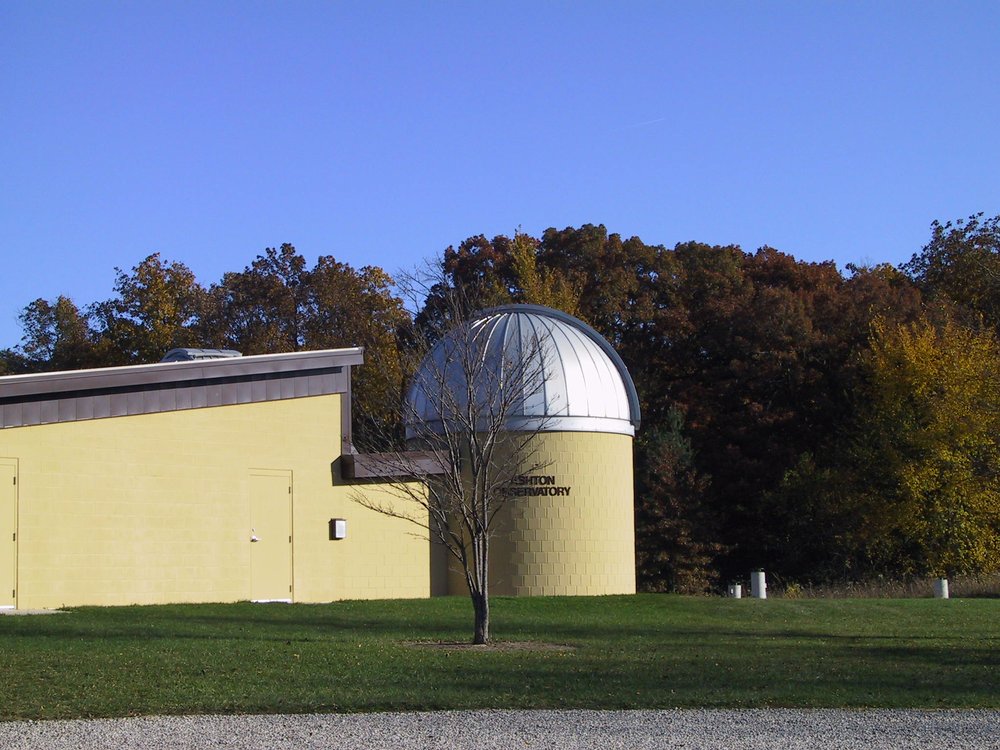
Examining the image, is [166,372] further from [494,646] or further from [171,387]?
[494,646]

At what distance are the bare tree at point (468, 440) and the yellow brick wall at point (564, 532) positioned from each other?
47cm

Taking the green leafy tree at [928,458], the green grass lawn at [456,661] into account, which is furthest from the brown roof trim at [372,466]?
the green leafy tree at [928,458]

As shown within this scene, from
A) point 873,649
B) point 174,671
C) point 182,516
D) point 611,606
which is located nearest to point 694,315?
point 611,606

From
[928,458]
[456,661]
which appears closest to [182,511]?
[456,661]

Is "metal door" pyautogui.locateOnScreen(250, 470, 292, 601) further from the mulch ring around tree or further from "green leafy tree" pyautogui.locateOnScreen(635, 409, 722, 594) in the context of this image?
"green leafy tree" pyautogui.locateOnScreen(635, 409, 722, 594)

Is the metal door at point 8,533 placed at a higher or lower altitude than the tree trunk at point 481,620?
higher

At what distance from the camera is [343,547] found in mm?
22656

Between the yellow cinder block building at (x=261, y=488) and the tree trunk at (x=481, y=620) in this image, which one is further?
the yellow cinder block building at (x=261, y=488)

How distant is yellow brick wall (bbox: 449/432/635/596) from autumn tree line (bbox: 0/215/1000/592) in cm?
671

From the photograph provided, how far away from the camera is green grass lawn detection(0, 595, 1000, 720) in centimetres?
1023

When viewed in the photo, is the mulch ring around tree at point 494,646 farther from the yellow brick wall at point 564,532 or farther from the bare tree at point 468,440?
the yellow brick wall at point 564,532

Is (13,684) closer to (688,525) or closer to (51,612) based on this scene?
(51,612)

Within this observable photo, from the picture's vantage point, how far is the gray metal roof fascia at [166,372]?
18.1m

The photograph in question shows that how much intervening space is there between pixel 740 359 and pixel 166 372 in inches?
948
